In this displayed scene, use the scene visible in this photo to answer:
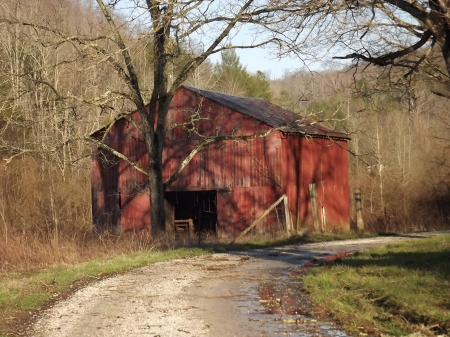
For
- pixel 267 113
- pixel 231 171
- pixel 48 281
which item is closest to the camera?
pixel 48 281

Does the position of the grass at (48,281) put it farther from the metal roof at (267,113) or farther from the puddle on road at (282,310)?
the metal roof at (267,113)

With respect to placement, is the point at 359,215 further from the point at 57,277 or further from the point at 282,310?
the point at 282,310

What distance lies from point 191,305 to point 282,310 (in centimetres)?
128

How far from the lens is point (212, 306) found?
934cm

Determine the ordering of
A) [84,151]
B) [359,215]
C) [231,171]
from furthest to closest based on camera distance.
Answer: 1. [84,151]
2. [231,171]
3. [359,215]

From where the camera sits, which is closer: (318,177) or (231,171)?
(231,171)

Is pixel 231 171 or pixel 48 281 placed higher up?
pixel 231 171

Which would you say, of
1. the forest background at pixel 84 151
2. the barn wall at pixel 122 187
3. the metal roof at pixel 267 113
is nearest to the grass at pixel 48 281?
the forest background at pixel 84 151

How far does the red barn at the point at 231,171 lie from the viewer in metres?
26.2

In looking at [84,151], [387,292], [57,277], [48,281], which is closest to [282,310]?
[387,292]

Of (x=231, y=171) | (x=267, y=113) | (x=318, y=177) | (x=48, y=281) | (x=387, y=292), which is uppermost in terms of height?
(x=267, y=113)

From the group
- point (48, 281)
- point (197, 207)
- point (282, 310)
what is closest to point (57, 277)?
point (48, 281)

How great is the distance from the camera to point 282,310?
9.02 meters

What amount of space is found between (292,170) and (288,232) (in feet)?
17.1
